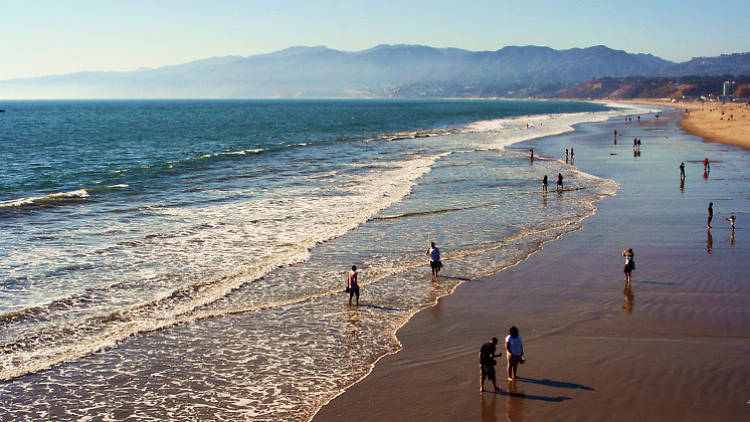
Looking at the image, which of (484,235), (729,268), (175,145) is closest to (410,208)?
(484,235)

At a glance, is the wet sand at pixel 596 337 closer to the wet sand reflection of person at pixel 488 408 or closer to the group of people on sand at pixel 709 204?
the wet sand reflection of person at pixel 488 408

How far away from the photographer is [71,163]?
2275 inches

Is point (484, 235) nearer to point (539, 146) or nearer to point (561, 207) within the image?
point (561, 207)

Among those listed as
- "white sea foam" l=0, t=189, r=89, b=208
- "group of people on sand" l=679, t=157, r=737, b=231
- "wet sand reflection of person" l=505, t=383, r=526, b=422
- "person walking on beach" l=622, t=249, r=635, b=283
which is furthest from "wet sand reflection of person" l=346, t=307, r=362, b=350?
"white sea foam" l=0, t=189, r=89, b=208

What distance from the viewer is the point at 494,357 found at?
12.8m

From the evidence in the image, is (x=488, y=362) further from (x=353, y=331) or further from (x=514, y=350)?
(x=353, y=331)

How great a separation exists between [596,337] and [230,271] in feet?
40.2

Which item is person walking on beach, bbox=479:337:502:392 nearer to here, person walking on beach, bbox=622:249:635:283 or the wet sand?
the wet sand

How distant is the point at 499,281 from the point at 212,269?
9837mm

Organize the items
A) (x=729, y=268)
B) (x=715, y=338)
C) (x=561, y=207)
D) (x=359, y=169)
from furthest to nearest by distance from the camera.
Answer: (x=359, y=169) < (x=561, y=207) < (x=729, y=268) < (x=715, y=338)

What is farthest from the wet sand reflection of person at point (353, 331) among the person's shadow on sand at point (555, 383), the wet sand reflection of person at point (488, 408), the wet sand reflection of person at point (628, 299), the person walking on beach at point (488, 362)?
the wet sand reflection of person at point (628, 299)

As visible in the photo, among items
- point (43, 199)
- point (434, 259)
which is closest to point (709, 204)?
point (434, 259)

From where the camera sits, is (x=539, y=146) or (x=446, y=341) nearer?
(x=446, y=341)

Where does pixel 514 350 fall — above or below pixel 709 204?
below
